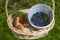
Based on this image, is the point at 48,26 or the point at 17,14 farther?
the point at 17,14

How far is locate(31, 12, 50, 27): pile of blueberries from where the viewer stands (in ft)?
7.14

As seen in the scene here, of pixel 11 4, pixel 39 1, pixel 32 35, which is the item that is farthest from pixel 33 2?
pixel 32 35

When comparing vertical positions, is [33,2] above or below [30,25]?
above

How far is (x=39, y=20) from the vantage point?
2211 mm

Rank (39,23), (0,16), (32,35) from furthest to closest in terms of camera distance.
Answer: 1. (0,16)
2. (39,23)
3. (32,35)

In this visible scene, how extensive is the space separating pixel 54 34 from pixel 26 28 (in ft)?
1.06

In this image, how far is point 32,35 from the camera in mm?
2037

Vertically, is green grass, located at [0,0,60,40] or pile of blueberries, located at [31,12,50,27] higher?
pile of blueberries, located at [31,12,50,27]

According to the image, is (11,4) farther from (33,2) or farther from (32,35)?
(32,35)

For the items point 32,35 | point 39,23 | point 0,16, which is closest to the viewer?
point 32,35

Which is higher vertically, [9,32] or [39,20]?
[39,20]

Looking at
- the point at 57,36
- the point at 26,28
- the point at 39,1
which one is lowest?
the point at 57,36

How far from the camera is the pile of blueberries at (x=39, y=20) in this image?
218 cm

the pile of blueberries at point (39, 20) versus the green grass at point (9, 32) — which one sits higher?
the pile of blueberries at point (39, 20)
